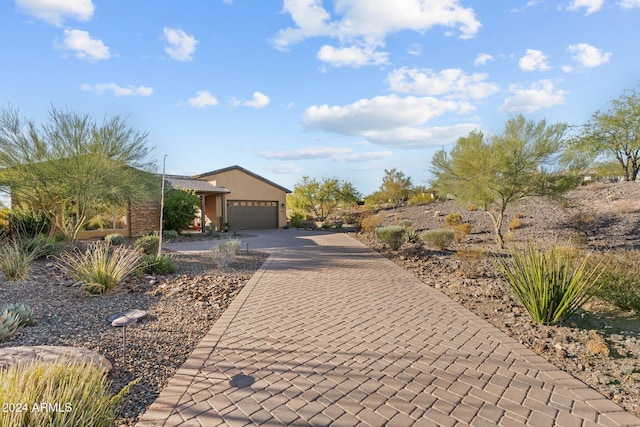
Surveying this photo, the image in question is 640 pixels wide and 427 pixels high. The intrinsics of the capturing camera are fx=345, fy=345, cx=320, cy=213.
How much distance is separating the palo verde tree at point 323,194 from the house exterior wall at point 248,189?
4.90 ft

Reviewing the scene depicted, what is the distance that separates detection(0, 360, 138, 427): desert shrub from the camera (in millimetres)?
2406

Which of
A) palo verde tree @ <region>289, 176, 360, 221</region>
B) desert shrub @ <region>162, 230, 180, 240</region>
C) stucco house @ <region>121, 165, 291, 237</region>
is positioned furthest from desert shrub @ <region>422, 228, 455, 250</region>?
palo verde tree @ <region>289, 176, 360, 221</region>

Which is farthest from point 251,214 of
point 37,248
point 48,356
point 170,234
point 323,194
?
point 48,356

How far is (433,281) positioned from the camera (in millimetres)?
8984

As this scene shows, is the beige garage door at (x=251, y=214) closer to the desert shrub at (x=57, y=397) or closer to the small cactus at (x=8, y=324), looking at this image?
the small cactus at (x=8, y=324)

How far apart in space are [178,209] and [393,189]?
21477 millimetres

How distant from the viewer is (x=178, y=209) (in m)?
21.6

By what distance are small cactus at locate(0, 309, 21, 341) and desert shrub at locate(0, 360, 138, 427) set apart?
2.14 m

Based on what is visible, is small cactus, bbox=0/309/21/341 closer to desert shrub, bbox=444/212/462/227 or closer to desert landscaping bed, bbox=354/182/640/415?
desert landscaping bed, bbox=354/182/640/415

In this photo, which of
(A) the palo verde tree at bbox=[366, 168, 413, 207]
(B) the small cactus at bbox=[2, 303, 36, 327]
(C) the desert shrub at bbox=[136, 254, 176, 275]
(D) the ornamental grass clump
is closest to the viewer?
(B) the small cactus at bbox=[2, 303, 36, 327]

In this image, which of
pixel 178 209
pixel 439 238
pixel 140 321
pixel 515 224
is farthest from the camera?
pixel 178 209

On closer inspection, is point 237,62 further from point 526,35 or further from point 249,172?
point 249,172

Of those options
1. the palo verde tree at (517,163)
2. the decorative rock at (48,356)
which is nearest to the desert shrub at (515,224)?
the palo verde tree at (517,163)

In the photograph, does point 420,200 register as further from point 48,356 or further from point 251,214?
point 48,356
